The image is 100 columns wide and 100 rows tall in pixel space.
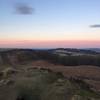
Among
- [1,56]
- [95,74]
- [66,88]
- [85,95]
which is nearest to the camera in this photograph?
[85,95]

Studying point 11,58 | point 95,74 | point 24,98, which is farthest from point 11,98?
point 11,58

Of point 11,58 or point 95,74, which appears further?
point 11,58

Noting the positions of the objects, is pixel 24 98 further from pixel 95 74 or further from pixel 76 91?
pixel 95 74

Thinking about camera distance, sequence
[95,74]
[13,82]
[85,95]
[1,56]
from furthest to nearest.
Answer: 1. [1,56]
2. [95,74]
3. [13,82]
4. [85,95]

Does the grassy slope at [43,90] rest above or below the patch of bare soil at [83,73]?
A: above

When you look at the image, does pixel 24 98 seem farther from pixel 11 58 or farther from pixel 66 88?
pixel 11 58

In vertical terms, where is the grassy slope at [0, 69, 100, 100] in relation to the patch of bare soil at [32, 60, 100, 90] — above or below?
above

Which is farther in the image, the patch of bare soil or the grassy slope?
the patch of bare soil

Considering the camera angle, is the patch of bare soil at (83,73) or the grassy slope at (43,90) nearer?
the grassy slope at (43,90)

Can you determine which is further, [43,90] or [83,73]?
[83,73]

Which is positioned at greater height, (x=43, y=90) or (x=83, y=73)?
(x=43, y=90)
